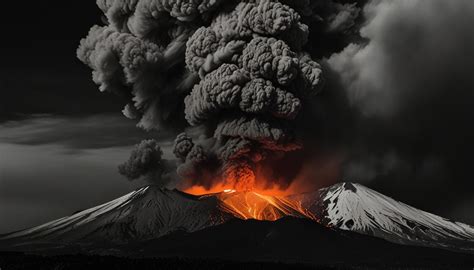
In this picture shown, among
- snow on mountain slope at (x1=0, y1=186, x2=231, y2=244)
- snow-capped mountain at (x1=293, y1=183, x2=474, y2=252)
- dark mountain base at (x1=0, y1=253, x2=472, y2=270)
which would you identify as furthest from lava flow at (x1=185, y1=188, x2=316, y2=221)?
dark mountain base at (x1=0, y1=253, x2=472, y2=270)

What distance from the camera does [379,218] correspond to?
73.5m

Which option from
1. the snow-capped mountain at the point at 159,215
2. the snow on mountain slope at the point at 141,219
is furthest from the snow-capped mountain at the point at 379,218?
the snow on mountain slope at the point at 141,219

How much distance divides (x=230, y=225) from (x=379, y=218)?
16416 mm

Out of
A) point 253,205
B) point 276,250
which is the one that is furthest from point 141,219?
point 276,250

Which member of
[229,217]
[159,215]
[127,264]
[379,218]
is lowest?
[127,264]

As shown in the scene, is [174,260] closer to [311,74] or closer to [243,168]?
[243,168]

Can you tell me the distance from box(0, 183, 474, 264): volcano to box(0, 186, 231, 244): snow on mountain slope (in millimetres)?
80

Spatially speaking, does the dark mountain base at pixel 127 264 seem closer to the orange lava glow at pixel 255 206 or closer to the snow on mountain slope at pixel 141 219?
the orange lava glow at pixel 255 206

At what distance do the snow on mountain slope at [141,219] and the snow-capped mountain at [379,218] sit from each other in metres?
11.4

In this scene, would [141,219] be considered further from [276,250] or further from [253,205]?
[276,250]

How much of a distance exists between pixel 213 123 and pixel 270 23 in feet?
28.5

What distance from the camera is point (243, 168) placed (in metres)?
60.8

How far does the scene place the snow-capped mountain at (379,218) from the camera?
70688mm

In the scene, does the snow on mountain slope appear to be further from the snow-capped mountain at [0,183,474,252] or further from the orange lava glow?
the orange lava glow
